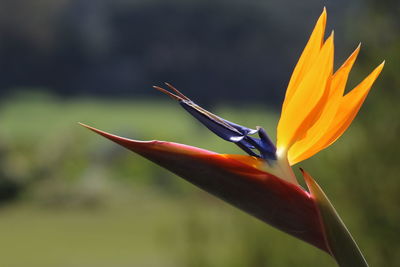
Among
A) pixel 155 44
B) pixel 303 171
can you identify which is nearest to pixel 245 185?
pixel 303 171

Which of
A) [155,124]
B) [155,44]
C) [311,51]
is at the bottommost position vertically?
[155,124]

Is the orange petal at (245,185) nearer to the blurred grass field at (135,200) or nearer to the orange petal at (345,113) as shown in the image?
the orange petal at (345,113)

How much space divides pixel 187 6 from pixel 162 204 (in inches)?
201

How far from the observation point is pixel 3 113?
10.6 m

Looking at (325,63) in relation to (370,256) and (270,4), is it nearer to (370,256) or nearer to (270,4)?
(370,256)

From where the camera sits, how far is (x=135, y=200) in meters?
6.46

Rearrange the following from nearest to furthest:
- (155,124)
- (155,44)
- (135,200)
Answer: (135,200), (155,124), (155,44)

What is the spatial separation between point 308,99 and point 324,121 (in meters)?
0.02

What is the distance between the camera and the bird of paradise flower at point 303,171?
511 mm

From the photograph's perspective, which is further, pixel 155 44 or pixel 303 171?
pixel 155 44

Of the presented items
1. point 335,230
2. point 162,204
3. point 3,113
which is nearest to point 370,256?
point 335,230

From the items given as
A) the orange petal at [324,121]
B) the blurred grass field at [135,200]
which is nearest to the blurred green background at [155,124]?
the blurred grass field at [135,200]

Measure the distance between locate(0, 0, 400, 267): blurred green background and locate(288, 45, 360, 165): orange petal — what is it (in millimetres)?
1018

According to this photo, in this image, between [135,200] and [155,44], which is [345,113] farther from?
[155,44]
